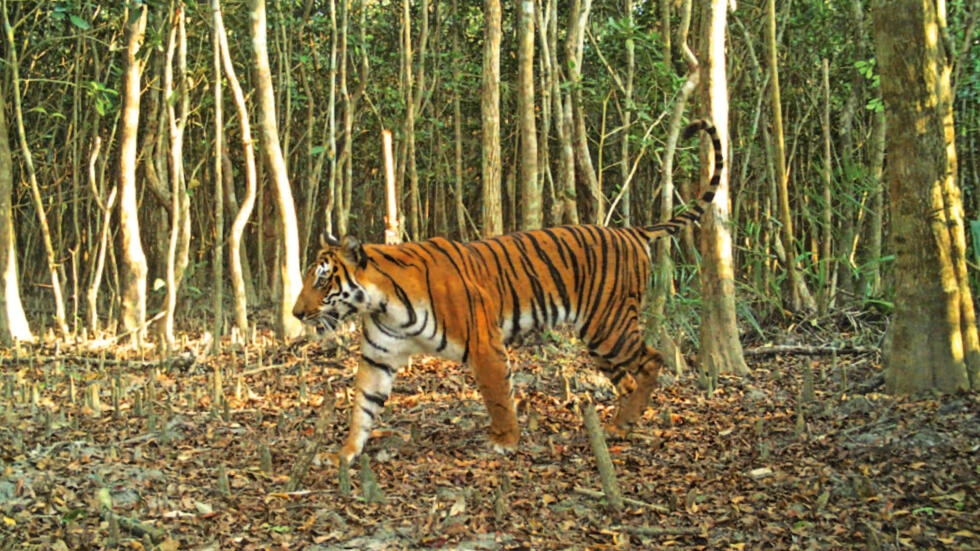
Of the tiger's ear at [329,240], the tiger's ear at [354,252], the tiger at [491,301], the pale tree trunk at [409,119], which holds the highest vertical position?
the pale tree trunk at [409,119]

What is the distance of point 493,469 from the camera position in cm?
586

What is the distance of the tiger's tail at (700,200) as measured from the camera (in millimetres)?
7027

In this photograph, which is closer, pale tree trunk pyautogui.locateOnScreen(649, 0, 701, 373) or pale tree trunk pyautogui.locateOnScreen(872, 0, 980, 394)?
pale tree trunk pyautogui.locateOnScreen(872, 0, 980, 394)

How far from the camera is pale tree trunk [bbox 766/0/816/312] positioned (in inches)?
358

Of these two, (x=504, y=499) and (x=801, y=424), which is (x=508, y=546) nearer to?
(x=504, y=499)

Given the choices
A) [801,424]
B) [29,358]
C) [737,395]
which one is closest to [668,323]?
[737,395]

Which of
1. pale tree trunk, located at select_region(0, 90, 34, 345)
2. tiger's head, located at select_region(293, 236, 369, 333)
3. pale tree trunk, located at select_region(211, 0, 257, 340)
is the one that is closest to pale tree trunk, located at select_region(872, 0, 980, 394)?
tiger's head, located at select_region(293, 236, 369, 333)

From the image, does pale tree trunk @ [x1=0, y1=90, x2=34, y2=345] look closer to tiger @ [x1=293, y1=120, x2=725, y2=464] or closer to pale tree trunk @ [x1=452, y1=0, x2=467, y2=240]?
pale tree trunk @ [x1=452, y1=0, x2=467, y2=240]

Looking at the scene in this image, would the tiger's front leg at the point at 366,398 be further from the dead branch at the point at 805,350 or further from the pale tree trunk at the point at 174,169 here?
the pale tree trunk at the point at 174,169

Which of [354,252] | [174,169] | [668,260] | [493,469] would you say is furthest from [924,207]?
[174,169]

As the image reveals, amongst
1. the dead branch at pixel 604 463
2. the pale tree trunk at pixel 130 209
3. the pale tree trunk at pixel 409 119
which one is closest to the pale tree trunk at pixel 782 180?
the pale tree trunk at pixel 409 119

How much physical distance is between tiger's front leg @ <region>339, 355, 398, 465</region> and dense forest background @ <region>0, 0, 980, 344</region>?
3074 millimetres

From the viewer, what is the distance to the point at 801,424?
6.07 m

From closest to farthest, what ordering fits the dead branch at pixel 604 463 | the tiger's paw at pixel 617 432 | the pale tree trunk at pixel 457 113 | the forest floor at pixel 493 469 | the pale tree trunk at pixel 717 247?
the forest floor at pixel 493 469, the dead branch at pixel 604 463, the tiger's paw at pixel 617 432, the pale tree trunk at pixel 717 247, the pale tree trunk at pixel 457 113
